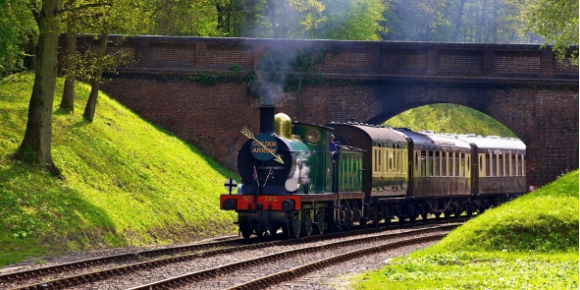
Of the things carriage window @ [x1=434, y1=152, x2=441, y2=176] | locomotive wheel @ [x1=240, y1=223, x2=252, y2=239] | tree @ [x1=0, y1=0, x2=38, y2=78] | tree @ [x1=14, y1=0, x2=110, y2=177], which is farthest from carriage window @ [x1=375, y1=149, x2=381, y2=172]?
tree @ [x1=0, y1=0, x2=38, y2=78]

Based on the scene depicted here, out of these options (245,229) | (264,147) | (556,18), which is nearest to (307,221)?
(245,229)

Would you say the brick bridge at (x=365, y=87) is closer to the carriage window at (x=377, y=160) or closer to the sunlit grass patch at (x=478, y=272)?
the carriage window at (x=377, y=160)

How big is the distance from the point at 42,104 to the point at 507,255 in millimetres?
13077

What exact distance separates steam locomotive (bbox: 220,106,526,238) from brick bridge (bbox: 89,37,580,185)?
217 cm

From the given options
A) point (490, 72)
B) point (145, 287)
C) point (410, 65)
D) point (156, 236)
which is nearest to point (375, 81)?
point (410, 65)

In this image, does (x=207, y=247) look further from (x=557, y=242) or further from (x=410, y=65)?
(x=410, y=65)

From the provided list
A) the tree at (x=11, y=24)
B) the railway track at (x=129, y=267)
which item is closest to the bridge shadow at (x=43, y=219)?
the railway track at (x=129, y=267)

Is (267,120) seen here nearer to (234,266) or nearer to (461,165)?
(234,266)

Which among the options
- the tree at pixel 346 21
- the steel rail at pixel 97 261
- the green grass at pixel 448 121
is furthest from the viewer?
the green grass at pixel 448 121

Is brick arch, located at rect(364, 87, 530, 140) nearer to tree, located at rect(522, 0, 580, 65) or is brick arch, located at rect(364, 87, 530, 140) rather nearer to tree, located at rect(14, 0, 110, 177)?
tree, located at rect(522, 0, 580, 65)

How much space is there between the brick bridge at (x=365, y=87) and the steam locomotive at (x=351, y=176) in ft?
7.13

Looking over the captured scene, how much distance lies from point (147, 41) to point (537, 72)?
16.6 metres

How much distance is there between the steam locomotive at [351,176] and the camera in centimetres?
2412

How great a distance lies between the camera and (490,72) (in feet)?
129
